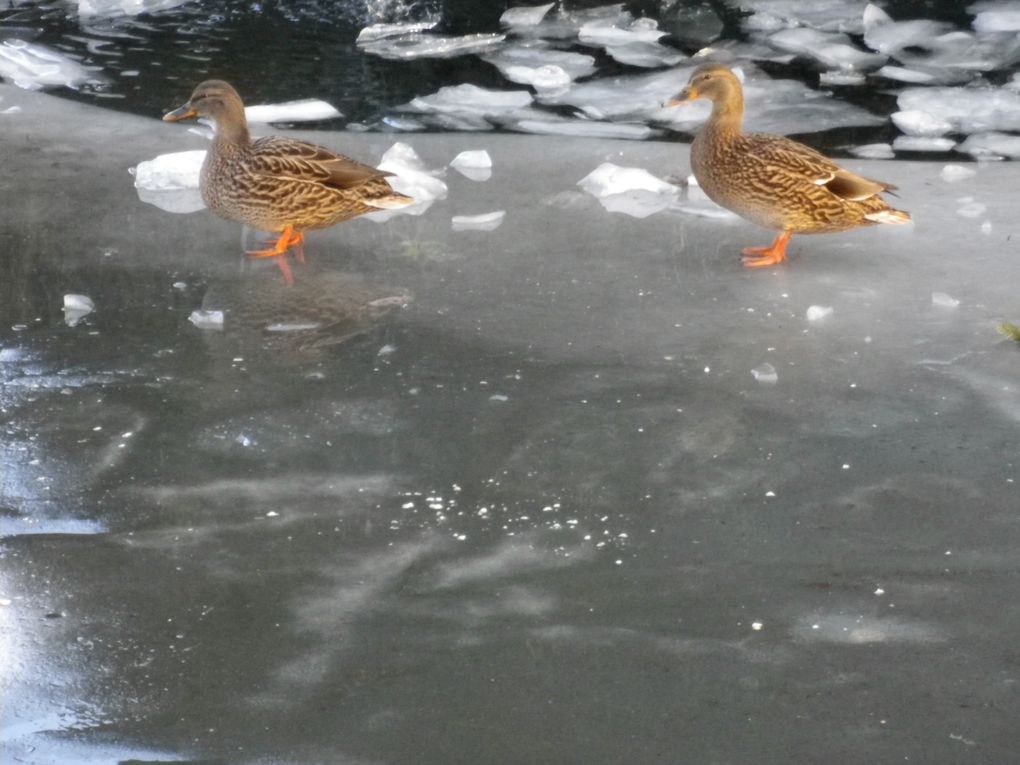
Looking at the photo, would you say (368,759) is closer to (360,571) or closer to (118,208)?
(360,571)

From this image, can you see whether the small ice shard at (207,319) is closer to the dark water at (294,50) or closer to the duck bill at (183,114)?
the duck bill at (183,114)

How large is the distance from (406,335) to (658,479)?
1302mm

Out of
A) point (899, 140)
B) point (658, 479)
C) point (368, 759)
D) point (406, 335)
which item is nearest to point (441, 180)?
point (406, 335)

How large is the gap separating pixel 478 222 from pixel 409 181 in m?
0.57

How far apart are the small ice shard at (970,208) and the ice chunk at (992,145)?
33.0 inches

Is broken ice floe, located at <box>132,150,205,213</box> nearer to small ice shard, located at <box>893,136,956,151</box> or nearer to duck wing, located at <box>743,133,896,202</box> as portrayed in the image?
duck wing, located at <box>743,133,896,202</box>

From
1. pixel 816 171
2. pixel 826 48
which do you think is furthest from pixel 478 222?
pixel 826 48

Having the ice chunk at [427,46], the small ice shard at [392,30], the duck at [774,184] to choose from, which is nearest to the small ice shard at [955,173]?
the duck at [774,184]

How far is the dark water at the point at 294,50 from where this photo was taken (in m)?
7.89

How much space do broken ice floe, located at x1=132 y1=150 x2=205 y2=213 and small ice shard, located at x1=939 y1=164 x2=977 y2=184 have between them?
137 inches

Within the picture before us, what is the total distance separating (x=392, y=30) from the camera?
31.2 ft

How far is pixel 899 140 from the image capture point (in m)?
7.14

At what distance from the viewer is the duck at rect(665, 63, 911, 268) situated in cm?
541

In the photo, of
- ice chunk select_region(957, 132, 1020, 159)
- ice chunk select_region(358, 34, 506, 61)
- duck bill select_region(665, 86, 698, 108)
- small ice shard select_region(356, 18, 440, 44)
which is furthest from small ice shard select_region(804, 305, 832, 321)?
small ice shard select_region(356, 18, 440, 44)
